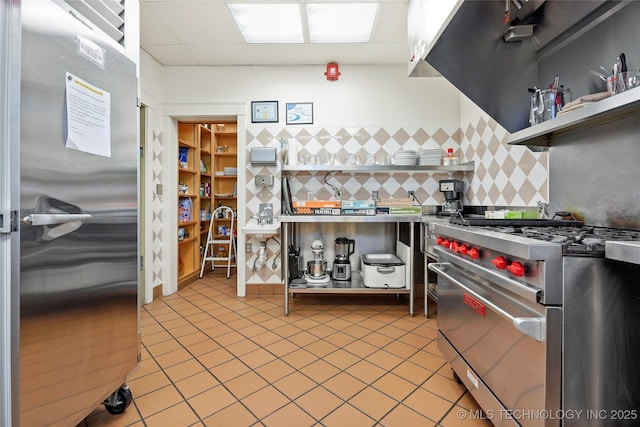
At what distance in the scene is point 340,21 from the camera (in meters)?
2.50

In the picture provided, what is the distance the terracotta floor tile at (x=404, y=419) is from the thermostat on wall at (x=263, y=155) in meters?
2.48

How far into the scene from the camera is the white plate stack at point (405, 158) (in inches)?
118

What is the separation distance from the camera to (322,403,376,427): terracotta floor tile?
1.30m

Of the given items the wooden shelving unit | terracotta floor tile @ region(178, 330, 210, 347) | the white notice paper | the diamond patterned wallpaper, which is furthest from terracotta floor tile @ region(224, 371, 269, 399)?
the wooden shelving unit

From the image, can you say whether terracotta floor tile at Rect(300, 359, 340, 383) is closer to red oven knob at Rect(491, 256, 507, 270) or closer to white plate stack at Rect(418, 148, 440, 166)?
red oven knob at Rect(491, 256, 507, 270)

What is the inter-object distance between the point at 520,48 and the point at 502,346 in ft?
5.66

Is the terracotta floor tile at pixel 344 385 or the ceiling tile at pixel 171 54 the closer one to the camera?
the terracotta floor tile at pixel 344 385

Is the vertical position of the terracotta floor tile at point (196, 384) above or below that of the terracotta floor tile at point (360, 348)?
below

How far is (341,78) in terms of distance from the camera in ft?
10.6

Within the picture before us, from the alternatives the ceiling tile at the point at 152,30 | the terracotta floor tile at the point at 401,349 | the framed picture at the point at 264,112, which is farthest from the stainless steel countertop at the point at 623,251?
the ceiling tile at the point at 152,30

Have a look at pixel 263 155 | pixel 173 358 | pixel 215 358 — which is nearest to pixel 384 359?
pixel 215 358

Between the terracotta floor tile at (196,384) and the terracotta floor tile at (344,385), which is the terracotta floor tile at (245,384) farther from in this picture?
the terracotta floor tile at (344,385)

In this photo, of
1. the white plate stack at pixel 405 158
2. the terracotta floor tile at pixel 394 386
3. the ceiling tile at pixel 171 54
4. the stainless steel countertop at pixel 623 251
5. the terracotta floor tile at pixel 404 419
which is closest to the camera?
the stainless steel countertop at pixel 623 251

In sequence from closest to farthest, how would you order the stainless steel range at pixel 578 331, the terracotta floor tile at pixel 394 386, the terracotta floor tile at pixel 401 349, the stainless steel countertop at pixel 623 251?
the stainless steel countertop at pixel 623 251 → the stainless steel range at pixel 578 331 → the terracotta floor tile at pixel 394 386 → the terracotta floor tile at pixel 401 349
